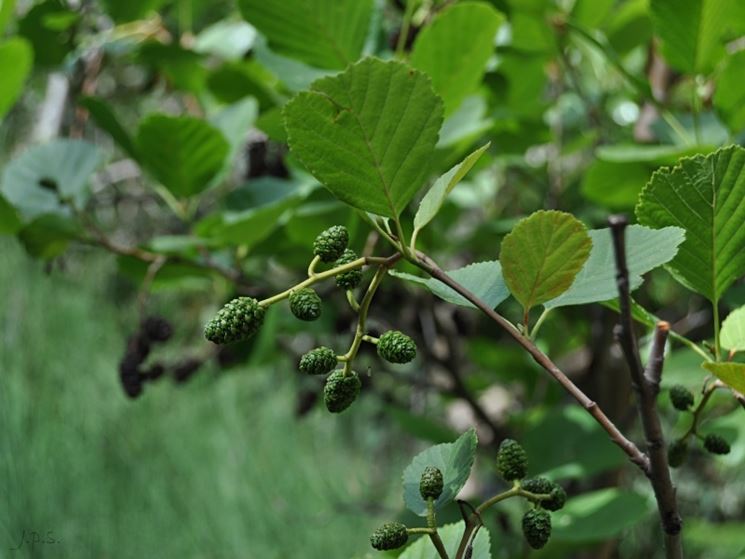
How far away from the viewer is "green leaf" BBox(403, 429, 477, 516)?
34 cm

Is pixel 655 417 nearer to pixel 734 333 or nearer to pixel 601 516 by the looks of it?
pixel 734 333

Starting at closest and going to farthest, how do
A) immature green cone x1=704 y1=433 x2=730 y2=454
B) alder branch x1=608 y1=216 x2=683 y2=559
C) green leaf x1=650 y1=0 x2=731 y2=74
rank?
1. alder branch x1=608 y1=216 x2=683 y2=559
2. immature green cone x1=704 y1=433 x2=730 y2=454
3. green leaf x1=650 y1=0 x2=731 y2=74

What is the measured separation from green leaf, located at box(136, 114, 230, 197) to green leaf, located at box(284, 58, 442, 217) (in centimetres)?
31

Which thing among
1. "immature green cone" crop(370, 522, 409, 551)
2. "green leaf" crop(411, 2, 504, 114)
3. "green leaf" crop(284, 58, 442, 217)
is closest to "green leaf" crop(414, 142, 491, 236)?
"green leaf" crop(284, 58, 442, 217)

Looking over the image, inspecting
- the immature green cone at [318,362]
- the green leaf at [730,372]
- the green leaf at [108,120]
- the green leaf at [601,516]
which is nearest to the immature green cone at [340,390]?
the immature green cone at [318,362]

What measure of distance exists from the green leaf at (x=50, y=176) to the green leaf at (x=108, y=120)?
0.03m

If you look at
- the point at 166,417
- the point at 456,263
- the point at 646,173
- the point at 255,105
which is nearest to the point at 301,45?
the point at 255,105

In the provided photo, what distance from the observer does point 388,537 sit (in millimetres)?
316

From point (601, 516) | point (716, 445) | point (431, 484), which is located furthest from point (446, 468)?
point (601, 516)

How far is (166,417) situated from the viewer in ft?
6.56

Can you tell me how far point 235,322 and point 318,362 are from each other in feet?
0.11

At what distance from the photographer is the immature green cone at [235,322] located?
0.99 feet

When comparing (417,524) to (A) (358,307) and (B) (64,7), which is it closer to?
(A) (358,307)

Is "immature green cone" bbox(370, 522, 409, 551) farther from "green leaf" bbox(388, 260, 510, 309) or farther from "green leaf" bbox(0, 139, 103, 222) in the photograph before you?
"green leaf" bbox(0, 139, 103, 222)
